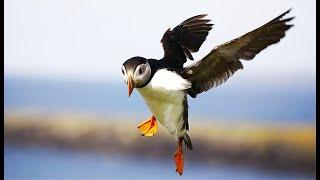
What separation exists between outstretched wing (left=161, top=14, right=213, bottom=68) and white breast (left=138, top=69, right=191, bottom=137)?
0.21 feet

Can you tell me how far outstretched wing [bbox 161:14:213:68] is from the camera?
165cm

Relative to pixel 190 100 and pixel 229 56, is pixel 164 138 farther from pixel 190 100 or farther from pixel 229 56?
pixel 229 56

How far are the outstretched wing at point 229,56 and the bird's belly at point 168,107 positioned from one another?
0.05 metres

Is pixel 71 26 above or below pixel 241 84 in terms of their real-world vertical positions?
above

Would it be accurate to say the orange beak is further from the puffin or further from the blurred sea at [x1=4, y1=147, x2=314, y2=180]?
the blurred sea at [x1=4, y1=147, x2=314, y2=180]

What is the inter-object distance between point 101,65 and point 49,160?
0.94 ft

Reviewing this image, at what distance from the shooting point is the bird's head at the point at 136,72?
1567 mm

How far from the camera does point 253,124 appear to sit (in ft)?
5.53

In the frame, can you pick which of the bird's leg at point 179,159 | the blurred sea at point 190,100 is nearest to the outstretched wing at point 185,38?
the blurred sea at point 190,100

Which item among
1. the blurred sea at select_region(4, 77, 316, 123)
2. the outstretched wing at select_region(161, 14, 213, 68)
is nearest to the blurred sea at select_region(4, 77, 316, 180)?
the blurred sea at select_region(4, 77, 316, 123)

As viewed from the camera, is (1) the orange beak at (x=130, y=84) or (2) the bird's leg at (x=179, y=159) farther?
(2) the bird's leg at (x=179, y=159)

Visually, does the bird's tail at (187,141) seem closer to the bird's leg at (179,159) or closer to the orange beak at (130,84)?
the bird's leg at (179,159)
